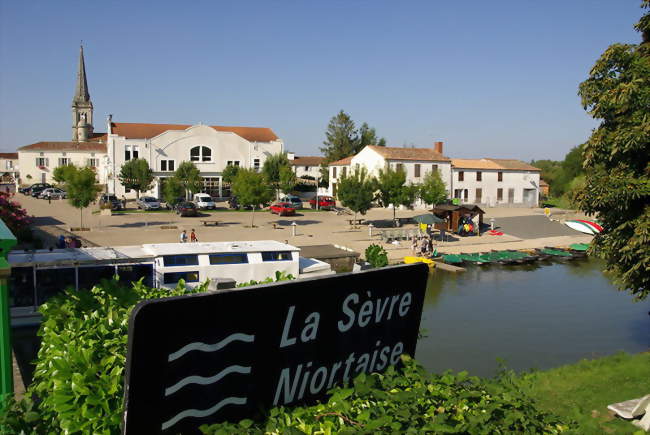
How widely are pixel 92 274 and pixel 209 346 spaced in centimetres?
1434

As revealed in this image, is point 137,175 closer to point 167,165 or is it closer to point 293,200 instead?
point 167,165

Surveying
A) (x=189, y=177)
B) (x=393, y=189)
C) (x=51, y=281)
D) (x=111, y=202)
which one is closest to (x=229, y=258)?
(x=51, y=281)

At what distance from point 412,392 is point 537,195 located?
61497 millimetres

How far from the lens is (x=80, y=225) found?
36.6 m

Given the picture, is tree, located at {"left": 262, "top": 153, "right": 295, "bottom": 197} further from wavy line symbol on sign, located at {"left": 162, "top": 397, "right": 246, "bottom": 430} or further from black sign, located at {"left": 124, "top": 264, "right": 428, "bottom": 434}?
wavy line symbol on sign, located at {"left": 162, "top": 397, "right": 246, "bottom": 430}

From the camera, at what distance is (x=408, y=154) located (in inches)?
2184

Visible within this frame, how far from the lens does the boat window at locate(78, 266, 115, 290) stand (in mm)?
15461

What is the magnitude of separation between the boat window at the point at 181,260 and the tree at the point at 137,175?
33885 millimetres

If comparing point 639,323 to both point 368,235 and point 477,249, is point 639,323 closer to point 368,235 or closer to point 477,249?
point 477,249

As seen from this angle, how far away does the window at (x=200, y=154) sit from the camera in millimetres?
58344

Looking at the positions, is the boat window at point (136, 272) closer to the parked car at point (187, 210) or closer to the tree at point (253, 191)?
the tree at point (253, 191)

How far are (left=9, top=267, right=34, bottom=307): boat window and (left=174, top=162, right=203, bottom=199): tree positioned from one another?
110 ft

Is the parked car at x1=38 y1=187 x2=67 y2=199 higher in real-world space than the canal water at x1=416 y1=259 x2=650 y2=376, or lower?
higher

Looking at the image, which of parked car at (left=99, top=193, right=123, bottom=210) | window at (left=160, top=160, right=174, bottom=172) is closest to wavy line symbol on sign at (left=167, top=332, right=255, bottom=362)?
parked car at (left=99, top=193, right=123, bottom=210)
